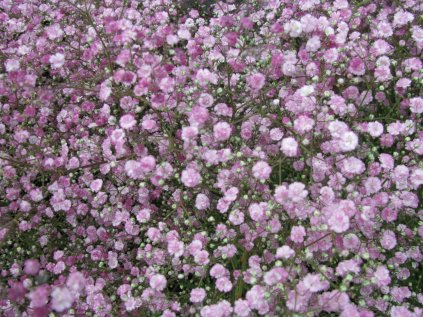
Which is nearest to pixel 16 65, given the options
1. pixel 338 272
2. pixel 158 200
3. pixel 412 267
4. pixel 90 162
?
pixel 90 162

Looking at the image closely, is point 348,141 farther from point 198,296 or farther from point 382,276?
point 198,296

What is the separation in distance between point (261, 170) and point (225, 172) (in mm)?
238

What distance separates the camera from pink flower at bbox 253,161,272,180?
8.09ft

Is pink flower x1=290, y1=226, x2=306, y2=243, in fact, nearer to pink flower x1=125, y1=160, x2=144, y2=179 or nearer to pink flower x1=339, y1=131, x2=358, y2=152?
pink flower x1=339, y1=131, x2=358, y2=152

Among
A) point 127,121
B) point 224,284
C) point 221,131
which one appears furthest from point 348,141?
point 127,121

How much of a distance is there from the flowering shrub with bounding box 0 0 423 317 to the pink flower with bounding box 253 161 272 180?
0.01 m

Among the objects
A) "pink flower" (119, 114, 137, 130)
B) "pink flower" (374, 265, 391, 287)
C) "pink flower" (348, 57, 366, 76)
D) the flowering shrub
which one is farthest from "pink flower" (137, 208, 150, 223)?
"pink flower" (348, 57, 366, 76)

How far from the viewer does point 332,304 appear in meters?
2.19

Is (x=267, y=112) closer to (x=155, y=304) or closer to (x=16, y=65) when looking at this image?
(x=155, y=304)

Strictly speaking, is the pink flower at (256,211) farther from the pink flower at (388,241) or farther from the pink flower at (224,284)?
the pink flower at (388,241)

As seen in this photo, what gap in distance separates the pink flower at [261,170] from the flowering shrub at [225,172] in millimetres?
12

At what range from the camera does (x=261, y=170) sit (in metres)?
2.48

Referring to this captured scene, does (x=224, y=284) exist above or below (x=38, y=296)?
below

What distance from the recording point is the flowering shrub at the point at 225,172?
241 cm
